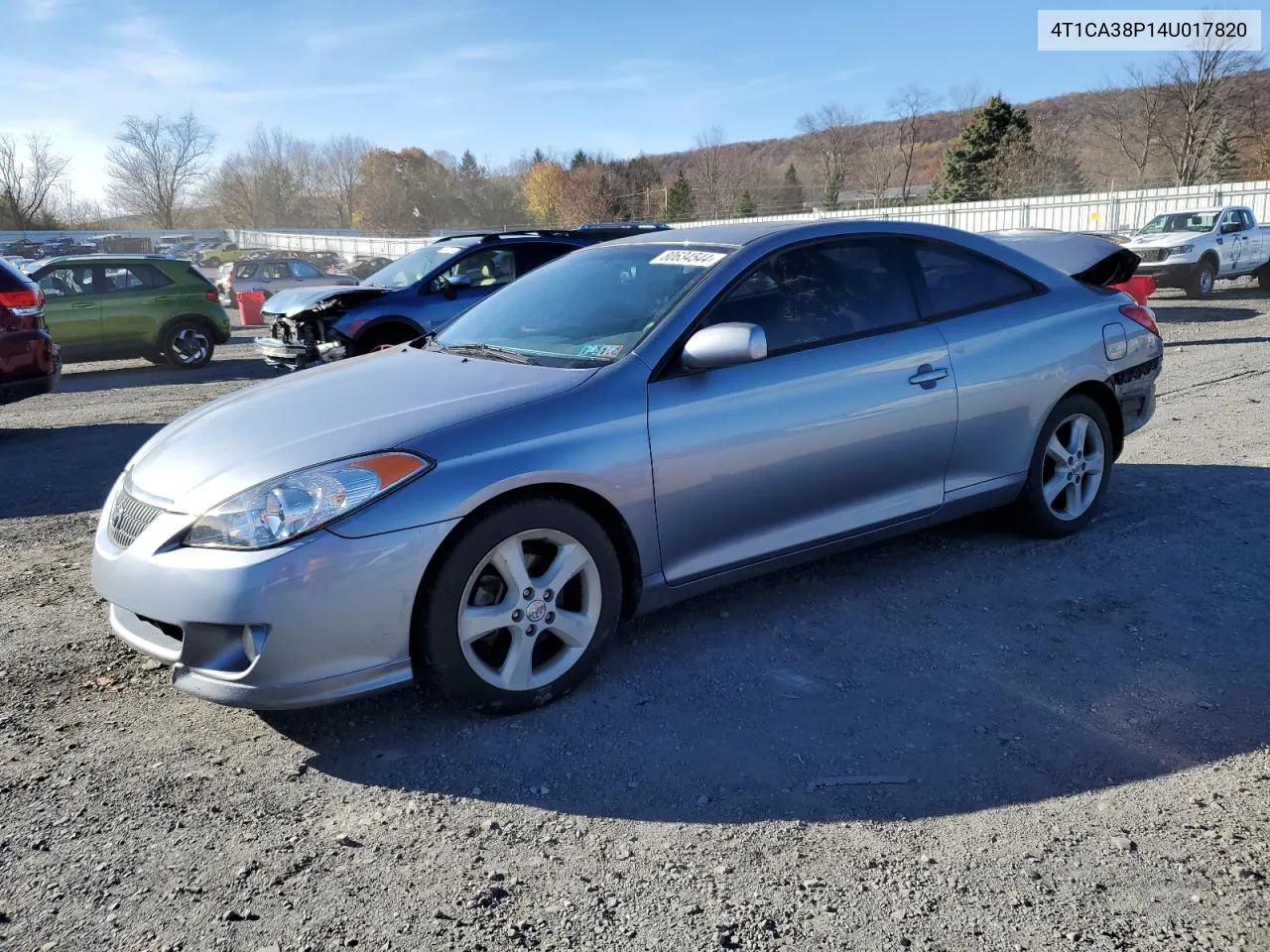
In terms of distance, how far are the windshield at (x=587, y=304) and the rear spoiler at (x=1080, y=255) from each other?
1.93 meters

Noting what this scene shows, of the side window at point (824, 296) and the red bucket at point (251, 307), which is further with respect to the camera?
the red bucket at point (251, 307)

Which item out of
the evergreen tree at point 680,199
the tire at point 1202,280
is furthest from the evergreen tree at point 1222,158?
the tire at point 1202,280

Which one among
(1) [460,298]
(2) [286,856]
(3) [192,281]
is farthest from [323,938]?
(3) [192,281]

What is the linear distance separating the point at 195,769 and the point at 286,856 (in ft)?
2.07

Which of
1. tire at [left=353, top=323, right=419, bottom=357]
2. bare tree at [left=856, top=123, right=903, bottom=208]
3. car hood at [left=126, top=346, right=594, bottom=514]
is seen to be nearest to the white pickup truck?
tire at [left=353, top=323, right=419, bottom=357]

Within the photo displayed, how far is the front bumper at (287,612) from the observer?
2873 mm

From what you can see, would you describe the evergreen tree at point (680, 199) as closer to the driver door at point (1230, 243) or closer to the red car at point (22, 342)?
the driver door at point (1230, 243)

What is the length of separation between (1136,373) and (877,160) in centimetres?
7576

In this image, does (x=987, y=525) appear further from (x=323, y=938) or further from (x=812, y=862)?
(x=323, y=938)

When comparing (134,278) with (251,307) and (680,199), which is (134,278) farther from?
(680,199)

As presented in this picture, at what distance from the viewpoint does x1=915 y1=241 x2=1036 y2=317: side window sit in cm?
449

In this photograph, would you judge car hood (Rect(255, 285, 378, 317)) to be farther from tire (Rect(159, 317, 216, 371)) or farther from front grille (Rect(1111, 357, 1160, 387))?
front grille (Rect(1111, 357, 1160, 387))

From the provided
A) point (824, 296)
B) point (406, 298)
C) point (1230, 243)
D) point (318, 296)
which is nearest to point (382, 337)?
point (406, 298)

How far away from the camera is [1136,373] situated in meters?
5.07
